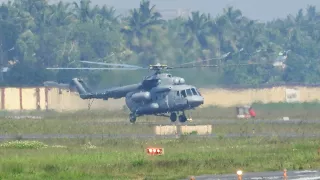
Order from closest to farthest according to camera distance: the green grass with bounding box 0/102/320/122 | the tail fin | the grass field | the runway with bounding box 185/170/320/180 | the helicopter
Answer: the runway with bounding box 185/170/320/180 → the grass field → the helicopter → the tail fin → the green grass with bounding box 0/102/320/122

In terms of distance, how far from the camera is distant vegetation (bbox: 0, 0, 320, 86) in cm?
13612

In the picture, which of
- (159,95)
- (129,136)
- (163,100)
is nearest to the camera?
(129,136)

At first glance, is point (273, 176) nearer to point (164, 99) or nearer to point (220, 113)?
point (164, 99)

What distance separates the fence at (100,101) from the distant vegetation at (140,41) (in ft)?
6.07

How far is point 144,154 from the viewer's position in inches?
2319

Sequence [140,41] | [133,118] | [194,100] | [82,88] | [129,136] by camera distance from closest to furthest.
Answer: [129,136] < [194,100] < [133,118] < [82,88] < [140,41]

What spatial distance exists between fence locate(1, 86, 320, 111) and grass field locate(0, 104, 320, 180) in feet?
59.6

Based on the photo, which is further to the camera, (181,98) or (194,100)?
(181,98)

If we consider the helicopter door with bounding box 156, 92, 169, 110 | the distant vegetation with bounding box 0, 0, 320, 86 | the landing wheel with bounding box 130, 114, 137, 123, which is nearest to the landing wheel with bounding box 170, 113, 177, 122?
the helicopter door with bounding box 156, 92, 169, 110

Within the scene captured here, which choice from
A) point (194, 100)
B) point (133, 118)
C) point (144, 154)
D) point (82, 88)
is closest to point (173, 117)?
point (133, 118)

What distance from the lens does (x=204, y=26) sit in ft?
584

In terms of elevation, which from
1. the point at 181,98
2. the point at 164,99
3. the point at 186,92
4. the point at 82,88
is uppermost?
the point at 82,88

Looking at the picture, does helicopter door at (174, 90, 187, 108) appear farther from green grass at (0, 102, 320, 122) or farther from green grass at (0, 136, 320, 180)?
green grass at (0, 136, 320, 180)

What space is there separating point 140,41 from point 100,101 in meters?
51.1
